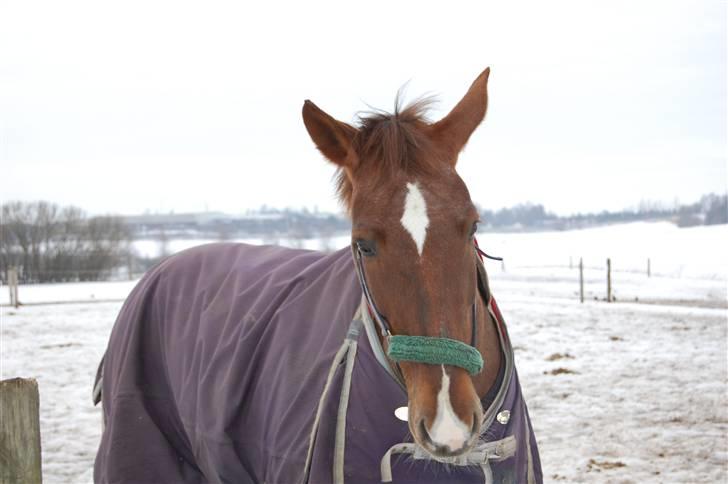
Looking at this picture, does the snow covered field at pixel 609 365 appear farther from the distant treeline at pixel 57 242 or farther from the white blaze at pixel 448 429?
the distant treeline at pixel 57 242

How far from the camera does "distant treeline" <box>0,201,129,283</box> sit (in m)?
33.4

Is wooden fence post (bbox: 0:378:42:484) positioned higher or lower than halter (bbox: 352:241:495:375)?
lower

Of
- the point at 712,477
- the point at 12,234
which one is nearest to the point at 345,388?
the point at 712,477

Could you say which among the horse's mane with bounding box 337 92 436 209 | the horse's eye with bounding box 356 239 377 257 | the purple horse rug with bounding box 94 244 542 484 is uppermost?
the horse's mane with bounding box 337 92 436 209

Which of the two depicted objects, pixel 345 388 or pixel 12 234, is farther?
pixel 12 234

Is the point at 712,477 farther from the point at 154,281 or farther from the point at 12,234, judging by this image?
the point at 12,234

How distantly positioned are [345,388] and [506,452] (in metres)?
0.57

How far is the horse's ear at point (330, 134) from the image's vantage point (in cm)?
216

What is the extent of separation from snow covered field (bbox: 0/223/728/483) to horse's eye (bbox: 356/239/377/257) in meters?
3.25

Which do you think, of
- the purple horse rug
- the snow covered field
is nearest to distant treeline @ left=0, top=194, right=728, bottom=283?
the snow covered field

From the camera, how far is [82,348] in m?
10.1

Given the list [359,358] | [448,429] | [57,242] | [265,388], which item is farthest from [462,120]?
[57,242]

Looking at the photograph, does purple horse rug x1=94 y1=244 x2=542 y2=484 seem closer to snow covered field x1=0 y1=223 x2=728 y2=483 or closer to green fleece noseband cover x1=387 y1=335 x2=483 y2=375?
green fleece noseband cover x1=387 y1=335 x2=483 y2=375

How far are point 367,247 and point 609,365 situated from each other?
6.88 meters
